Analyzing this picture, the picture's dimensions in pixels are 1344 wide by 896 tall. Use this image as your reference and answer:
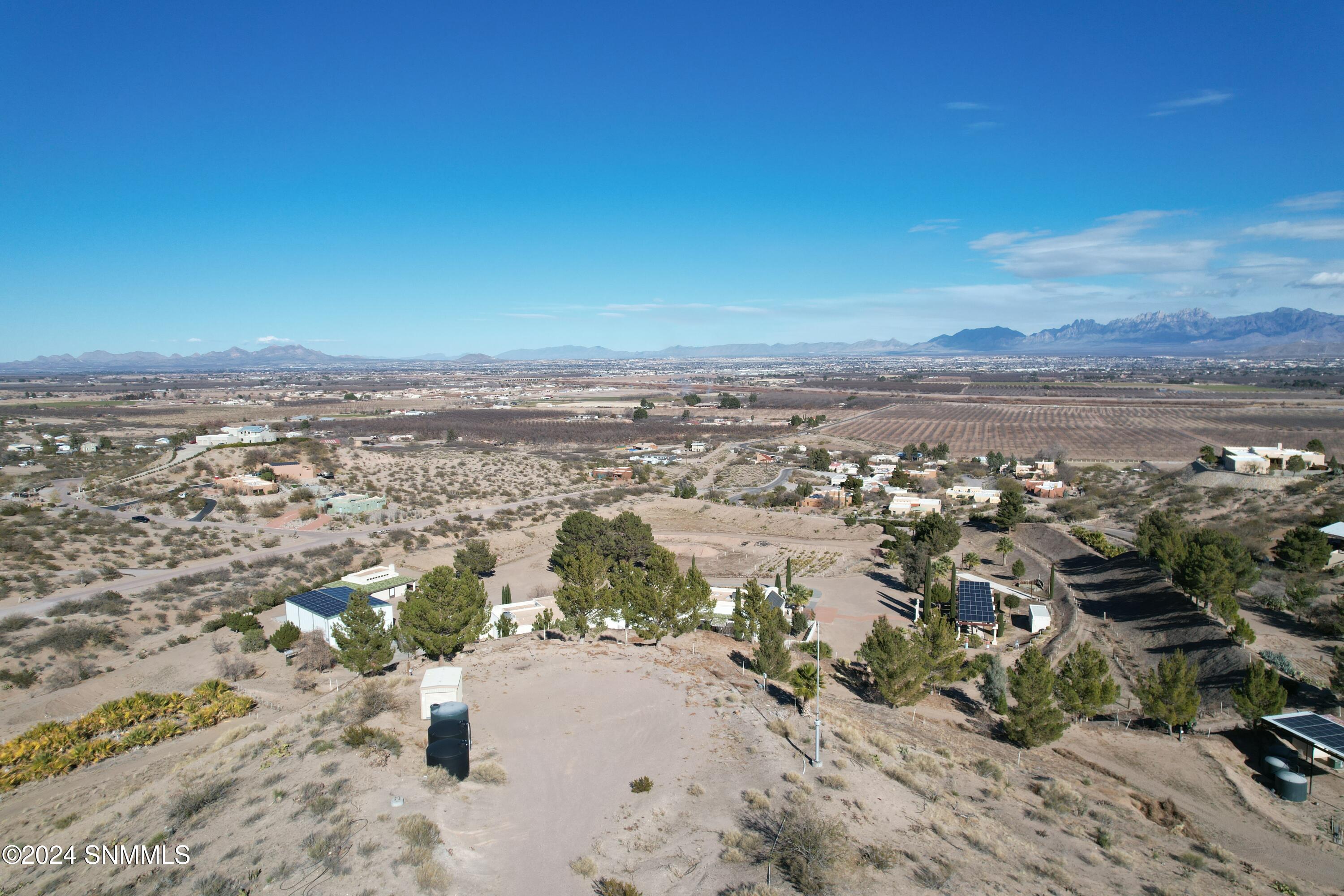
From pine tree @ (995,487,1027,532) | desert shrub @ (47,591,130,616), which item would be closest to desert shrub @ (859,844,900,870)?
desert shrub @ (47,591,130,616)

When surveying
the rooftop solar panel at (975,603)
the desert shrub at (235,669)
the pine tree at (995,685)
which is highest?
the desert shrub at (235,669)

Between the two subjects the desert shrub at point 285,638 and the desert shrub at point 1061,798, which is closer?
the desert shrub at point 1061,798

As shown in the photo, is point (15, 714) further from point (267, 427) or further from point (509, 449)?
point (267, 427)

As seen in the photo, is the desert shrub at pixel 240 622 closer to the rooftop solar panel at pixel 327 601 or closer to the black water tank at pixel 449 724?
the rooftop solar panel at pixel 327 601

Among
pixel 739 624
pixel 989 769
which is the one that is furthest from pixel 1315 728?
pixel 739 624

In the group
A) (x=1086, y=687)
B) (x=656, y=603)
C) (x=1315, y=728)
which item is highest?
(x=656, y=603)

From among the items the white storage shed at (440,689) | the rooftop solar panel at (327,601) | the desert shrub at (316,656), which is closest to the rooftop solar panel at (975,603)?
the white storage shed at (440,689)

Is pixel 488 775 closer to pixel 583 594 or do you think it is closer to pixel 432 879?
pixel 432 879
